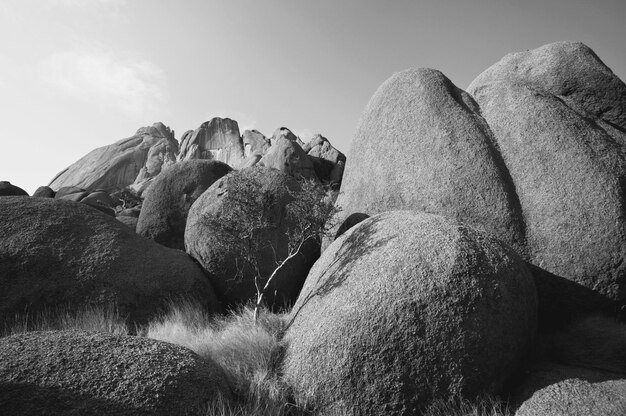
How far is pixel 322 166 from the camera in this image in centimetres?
3372

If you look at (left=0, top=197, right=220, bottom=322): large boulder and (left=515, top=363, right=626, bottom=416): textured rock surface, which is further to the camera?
(left=0, top=197, right=220, bottom=322): large boulder

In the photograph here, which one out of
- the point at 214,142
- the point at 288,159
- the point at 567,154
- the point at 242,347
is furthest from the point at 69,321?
the point at 214,142

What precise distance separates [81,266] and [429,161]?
6886 mm

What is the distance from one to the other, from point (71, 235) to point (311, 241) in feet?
15.9

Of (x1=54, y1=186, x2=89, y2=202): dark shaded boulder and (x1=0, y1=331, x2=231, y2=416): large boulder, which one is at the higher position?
(x1=54, y1=186, x2=89, y2=202): dark shaded boulder

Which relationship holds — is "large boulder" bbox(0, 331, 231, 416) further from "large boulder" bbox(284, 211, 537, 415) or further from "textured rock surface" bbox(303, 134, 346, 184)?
"textured rock surface" bbox(303, 134, 346, 184)

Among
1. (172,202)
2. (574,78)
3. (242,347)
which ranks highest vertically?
(574,78)

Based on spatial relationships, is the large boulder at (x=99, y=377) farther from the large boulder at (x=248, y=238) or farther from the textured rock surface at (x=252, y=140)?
the textured rock surface at (x=252, y=140)

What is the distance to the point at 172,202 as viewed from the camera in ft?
37.8

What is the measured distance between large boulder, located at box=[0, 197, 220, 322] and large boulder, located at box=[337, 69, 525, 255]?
156 inches

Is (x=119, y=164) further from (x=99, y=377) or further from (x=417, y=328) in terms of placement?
(x=417, y=328)

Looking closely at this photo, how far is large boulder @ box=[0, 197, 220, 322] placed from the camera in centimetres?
773

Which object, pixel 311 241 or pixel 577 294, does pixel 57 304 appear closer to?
pixel 311 241

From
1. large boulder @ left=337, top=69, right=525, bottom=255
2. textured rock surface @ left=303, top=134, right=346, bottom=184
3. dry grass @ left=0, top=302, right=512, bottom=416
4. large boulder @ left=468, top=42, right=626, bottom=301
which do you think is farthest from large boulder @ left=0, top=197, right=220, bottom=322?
textured rock surface @ left=303, top=134, right=346, bottom=184
